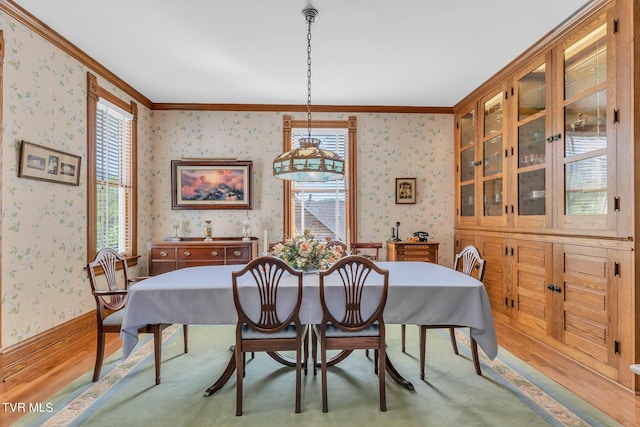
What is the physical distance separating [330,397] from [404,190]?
3.40 meters

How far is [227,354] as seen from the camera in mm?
3033

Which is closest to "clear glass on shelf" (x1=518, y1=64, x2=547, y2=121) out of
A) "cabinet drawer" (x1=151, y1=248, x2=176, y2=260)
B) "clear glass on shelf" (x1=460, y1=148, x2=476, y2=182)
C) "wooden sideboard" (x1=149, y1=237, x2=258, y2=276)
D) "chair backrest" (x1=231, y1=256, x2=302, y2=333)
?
"clear glass on shelf" (x1=460, y1=148, x2=476, y2=182)

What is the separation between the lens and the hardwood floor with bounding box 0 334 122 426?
222cm

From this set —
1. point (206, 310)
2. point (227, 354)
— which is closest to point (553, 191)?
point (206, 310)

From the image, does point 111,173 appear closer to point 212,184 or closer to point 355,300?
point 212,184

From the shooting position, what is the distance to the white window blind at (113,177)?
3850mm

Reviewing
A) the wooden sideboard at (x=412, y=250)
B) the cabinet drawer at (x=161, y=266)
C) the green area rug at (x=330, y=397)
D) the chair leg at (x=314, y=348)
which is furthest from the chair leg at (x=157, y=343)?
the wooden sideboard at (x=412, y=250)

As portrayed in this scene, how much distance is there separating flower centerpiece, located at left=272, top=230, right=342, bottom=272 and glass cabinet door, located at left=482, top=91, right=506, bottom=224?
91.1 inches

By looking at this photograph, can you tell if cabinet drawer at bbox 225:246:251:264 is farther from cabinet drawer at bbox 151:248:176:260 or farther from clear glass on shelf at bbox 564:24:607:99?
clear glass on shelf at bbox 564:24:607:99

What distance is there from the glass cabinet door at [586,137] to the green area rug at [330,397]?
4.41 feet

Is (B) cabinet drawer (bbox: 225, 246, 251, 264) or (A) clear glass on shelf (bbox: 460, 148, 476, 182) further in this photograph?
(A) clear glass on shelf (bbox: 460, 148, 476, 182)

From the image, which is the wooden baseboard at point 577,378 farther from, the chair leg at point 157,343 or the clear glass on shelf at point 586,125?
the chair leg at point 157,343

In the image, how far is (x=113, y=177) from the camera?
13.5ft

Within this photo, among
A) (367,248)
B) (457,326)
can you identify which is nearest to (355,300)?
(457,326)
